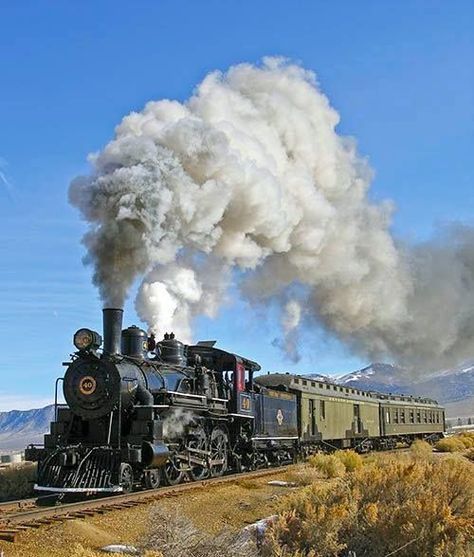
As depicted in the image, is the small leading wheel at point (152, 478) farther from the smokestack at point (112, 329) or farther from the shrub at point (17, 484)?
the shrub at point (17, 484)

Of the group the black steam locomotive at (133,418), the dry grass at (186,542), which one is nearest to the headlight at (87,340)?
the black steam locomotive at (133,418)

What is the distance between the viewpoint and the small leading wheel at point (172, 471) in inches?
569

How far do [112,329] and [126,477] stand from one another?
2839 mm

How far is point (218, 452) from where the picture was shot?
16.6 metres

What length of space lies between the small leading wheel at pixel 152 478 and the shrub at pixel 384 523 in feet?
14.9

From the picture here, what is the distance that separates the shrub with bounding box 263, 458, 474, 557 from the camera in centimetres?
798

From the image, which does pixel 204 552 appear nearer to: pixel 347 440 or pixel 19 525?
pixel 19 525

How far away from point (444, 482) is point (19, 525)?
5.71 metres

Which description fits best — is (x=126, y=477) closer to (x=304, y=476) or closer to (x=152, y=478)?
(x=152, y=478)

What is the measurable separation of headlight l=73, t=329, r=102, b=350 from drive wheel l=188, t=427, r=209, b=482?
2823 millimetres

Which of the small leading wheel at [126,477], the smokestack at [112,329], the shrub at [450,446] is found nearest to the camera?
the small leading wheel at [126,477]

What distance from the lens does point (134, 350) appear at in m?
14.9

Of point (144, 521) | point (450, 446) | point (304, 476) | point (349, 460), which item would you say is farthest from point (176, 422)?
point (450, 446)

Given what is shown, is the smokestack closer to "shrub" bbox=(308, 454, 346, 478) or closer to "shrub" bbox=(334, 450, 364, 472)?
"shrub" bbox=(308, 454, 346, 478)
